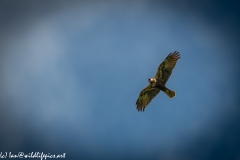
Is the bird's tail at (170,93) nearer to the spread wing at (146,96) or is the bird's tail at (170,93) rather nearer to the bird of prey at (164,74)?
the bird of prey at (164,74)

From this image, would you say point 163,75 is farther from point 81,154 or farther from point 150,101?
point 81,154

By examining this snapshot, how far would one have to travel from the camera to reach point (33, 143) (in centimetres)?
7419

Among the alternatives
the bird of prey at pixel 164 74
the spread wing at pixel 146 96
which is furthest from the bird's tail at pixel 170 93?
the spread wing at pixel 146 96

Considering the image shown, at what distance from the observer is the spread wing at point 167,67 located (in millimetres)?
21766

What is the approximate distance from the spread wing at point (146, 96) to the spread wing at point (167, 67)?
3.59 ft

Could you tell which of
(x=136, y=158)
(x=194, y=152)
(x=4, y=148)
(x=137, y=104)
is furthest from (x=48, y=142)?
(x=137, y=104)

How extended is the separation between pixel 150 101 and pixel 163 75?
2.34m

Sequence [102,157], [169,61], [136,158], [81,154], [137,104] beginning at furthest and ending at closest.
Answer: [81,154]
[102,157]
[136,158]
[137,104]
[169,61]

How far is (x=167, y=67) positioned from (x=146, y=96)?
2.77 meters

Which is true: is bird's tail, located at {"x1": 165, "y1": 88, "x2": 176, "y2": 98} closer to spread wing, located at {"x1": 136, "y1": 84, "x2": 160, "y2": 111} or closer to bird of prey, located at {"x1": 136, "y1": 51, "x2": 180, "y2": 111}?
bird of prey, located at {"x1": 136, "y1": 51, "x2": 180, "y2": 111}

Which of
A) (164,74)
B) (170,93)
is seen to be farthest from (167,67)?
(170,93)

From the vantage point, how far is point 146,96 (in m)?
A: 23.2

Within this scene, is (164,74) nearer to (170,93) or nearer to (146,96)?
(170,93)

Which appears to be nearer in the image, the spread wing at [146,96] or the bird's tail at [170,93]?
the bird's tail at [170,93]
